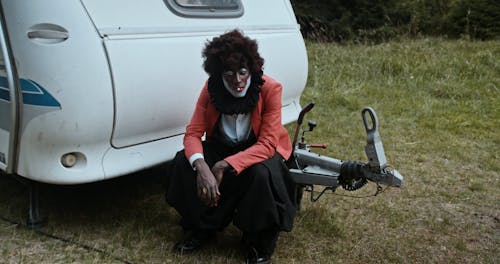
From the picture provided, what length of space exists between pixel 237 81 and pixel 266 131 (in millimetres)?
320

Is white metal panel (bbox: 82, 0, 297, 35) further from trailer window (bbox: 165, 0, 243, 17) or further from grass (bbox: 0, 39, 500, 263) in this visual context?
grass (bbox: 0, 39, 500, 263)

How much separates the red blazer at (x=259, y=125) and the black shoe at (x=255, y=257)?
49 centimetres

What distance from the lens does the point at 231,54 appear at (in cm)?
306

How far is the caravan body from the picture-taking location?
285 centimetres

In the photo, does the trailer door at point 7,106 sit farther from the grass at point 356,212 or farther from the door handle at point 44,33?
the grass at point 356,212

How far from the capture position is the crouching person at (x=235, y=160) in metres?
2.99

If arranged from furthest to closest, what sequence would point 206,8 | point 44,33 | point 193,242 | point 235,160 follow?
point 206,8 < point 193,242 < point 235,160 < point 44,33

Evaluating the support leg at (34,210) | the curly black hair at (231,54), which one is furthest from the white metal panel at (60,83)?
the curly black hair at (231,54)

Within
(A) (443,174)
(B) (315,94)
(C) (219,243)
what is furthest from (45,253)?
(B) (315,94)

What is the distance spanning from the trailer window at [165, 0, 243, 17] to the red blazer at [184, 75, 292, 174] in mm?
541

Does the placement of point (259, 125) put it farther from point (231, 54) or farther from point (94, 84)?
point (94, 84)

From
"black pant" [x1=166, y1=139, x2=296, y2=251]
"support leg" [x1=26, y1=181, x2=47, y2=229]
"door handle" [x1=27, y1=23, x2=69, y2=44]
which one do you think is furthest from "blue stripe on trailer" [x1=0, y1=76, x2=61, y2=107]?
"black pant" [x1=166, y1=139, x2=296, y2=251]

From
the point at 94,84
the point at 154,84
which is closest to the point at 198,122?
the point at 154,84

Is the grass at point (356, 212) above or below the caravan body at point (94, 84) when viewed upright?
below
